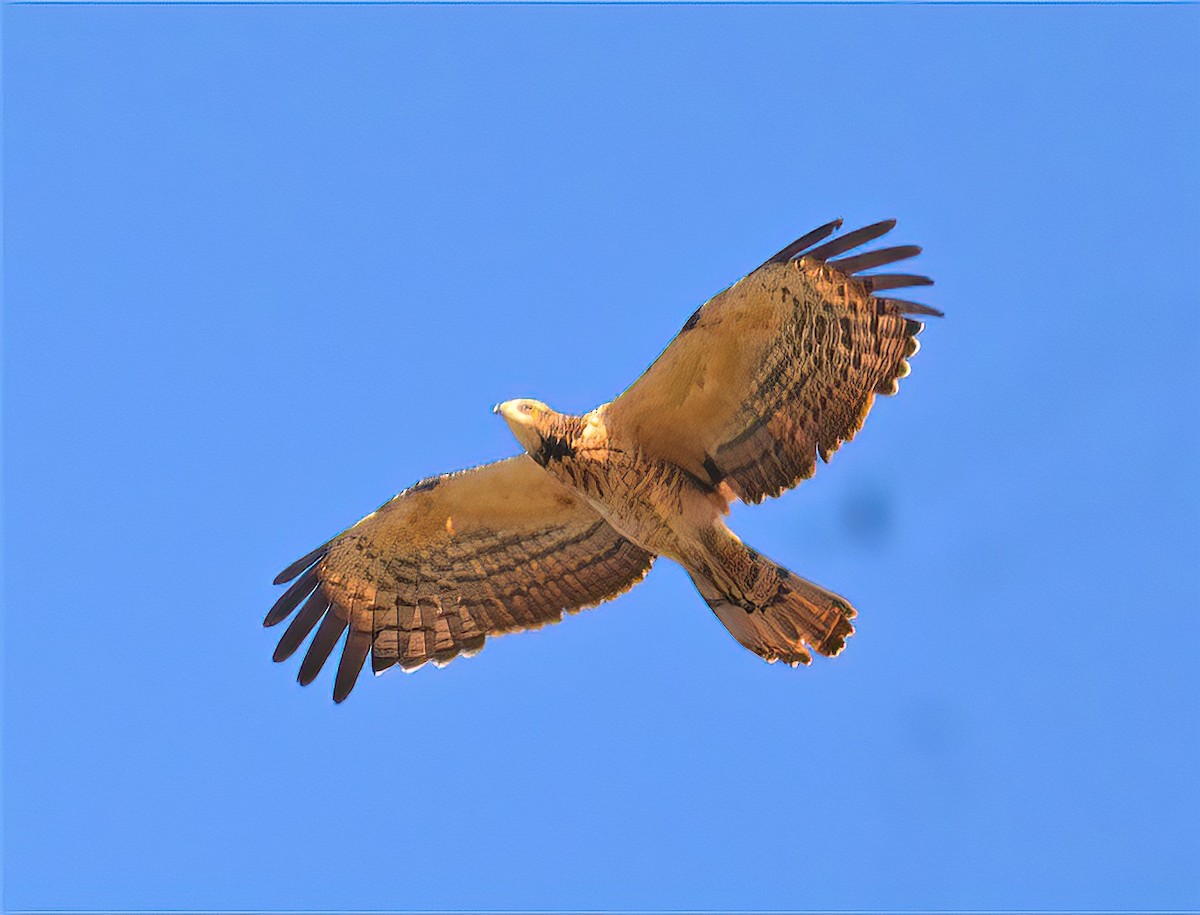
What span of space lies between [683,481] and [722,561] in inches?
25.8

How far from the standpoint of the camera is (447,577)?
37.7 ft

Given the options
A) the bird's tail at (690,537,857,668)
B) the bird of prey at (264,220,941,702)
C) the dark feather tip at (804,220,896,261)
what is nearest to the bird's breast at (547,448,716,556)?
the bird of prey at (264,220,941,702)

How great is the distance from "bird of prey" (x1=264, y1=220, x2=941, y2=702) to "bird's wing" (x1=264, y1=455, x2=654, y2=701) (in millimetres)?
11

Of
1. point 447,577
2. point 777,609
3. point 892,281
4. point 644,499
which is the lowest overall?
point 777,609

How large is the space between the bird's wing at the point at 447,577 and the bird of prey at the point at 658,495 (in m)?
0.01

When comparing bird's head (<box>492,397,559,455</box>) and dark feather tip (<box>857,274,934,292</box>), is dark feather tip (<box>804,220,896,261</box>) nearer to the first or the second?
dark feather tip (<box>857,274,934,292</box>)

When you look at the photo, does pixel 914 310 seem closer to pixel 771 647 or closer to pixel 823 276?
→ pixel 823 276

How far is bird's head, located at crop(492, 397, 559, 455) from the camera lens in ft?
33.2

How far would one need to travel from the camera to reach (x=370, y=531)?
11.2 metres

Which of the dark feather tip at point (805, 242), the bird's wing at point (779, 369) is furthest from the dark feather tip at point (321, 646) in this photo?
the dark feather tip at point (805, 242)

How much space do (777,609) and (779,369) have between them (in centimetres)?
160

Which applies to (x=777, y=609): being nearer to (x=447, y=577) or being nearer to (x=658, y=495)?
(x=658, y=495)

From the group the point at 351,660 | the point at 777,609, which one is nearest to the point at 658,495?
the point at 777,609

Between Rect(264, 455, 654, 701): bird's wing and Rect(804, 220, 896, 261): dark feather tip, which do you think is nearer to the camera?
Rect(804, 220, 896, 261): dark feather tip
